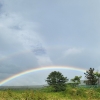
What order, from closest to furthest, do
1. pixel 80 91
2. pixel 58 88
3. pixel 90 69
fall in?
pixel 80 91, pixel 58 88, pixel 90 69

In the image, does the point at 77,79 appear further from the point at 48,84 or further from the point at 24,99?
the point at 24,99

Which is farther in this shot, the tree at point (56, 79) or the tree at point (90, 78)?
the tree at point (90, 78)

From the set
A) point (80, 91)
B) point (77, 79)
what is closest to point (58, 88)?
point (80, 91)

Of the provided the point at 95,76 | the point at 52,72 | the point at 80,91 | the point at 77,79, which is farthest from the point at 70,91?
the point at 95,76

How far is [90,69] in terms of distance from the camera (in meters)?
60.4

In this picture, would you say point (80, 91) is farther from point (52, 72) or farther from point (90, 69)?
point (90, 69)

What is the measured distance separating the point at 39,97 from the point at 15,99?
1.91 metres

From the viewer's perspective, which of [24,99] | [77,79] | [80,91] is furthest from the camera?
[77,79]

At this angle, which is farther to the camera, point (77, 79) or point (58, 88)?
point (77, 79)

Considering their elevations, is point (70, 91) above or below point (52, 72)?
below

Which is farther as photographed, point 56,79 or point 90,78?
point 90,78

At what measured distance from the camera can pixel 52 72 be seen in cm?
4016

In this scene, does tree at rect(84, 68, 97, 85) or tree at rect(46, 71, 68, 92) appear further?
tree at rect(84, 68, 97, 85)

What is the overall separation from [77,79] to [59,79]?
1699 cm
